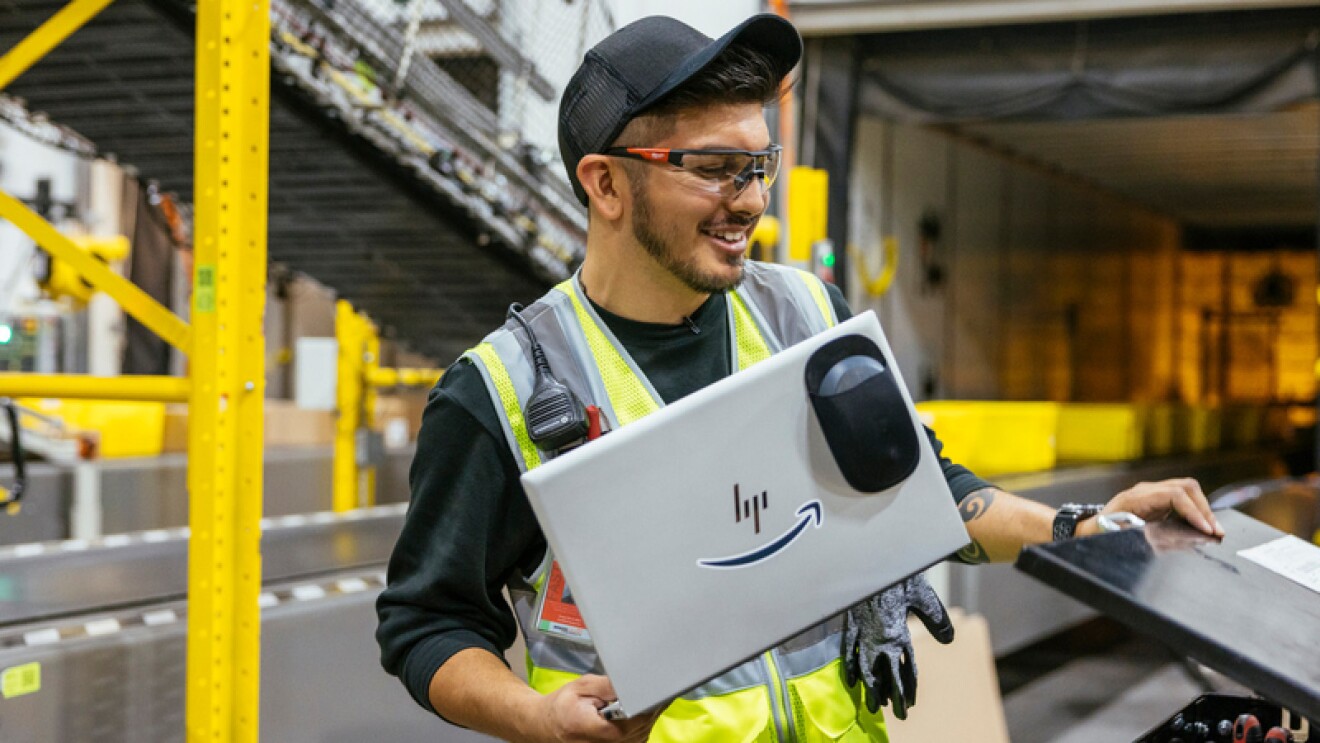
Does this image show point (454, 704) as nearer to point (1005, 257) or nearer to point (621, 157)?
point (621, 157)

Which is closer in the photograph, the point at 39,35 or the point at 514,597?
the point at 514,597

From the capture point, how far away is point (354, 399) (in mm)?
6906

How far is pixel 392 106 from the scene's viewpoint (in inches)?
226

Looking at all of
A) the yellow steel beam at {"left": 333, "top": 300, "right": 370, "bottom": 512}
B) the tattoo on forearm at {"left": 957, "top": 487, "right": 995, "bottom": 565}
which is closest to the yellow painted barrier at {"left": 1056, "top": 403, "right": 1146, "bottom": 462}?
the yellow steel beam at {"left": 333, "top": 300, "right": 370, "bottom": 512}

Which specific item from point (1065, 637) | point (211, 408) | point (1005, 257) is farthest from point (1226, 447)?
point (211, 408)

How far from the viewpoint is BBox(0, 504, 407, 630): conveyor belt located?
3.74 metres

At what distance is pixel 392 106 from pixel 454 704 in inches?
183

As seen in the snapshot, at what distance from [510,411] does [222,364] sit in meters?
1.39

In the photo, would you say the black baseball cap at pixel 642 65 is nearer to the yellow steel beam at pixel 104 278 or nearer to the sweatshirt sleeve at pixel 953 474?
the sweatshirt sleeve at pixel 953 474

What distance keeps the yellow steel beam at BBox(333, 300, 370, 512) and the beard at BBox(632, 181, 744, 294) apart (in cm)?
541

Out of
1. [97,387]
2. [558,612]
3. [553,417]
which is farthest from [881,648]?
[97,387]

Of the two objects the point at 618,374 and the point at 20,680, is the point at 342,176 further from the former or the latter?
the point at 618,374

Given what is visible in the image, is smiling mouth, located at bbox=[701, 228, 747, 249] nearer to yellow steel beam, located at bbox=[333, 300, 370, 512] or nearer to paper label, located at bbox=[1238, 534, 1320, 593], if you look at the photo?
paper label, located at bbox=[1238, 534, 1320, 593]

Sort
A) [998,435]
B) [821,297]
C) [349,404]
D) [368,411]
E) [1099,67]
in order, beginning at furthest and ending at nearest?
[998,435] → [1099,67] → [368,411] → [349,404] → [821,297]
